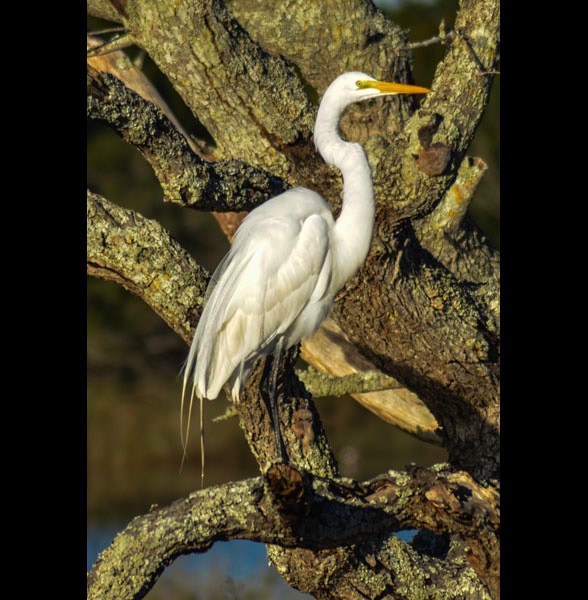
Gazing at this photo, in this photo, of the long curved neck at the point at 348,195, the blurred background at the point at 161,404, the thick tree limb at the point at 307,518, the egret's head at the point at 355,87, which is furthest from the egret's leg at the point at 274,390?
the blurred background at the point at 161,404

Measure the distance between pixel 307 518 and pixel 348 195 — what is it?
1261 mm

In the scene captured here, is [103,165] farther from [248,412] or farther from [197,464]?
→ [248,412]

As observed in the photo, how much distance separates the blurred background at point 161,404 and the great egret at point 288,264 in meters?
2.92

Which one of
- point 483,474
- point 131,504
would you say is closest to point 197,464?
point 131,504

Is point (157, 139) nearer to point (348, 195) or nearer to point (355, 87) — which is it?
point (348, 195)

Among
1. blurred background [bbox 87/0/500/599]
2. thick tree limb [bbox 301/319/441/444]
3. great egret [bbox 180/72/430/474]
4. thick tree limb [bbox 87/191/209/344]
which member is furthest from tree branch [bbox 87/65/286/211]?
blurred background [bbox 87/0/500/599]

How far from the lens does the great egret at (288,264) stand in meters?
3.28

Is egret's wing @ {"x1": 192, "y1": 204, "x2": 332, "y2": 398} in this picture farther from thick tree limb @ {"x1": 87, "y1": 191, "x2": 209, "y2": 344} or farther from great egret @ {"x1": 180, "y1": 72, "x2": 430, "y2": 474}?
thick tree limb @ {"x1": 87, "y1": 191, "x2": 209, "y2": 344}

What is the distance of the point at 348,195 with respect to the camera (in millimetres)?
3277

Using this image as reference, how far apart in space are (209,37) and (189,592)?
3.42 meters

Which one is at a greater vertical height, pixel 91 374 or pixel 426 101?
pixel 91 374

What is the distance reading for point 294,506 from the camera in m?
2.33

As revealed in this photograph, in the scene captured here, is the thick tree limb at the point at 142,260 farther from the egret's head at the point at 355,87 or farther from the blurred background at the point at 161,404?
the blurred background at the point at 161,404

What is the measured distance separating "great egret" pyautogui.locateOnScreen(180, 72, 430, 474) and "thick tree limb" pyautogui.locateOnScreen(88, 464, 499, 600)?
0.76 meters
